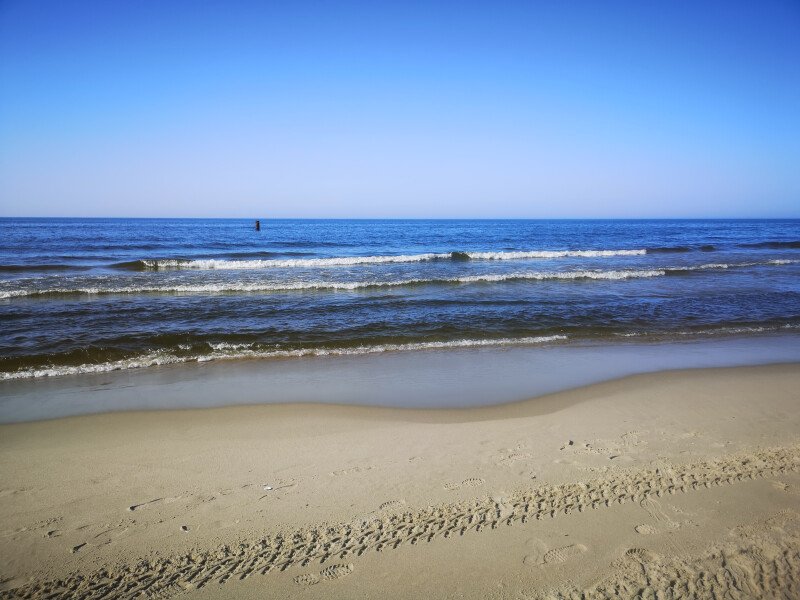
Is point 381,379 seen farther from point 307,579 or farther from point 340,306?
point 340,306

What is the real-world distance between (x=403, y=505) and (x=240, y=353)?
6.50 m

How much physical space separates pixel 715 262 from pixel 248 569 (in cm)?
3276

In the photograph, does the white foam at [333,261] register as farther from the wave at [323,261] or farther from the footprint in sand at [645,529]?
the footprint in sand at [645,529]

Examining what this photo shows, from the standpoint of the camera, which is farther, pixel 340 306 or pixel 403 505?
pixel 340 306

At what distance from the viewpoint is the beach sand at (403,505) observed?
3.15 meters

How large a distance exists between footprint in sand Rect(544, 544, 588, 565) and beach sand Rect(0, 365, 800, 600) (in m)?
0.01

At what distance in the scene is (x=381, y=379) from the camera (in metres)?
7.87

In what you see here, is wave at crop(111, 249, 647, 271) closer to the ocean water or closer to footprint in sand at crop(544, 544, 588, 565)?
the ocean water

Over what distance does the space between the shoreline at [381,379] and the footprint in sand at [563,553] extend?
3140mm

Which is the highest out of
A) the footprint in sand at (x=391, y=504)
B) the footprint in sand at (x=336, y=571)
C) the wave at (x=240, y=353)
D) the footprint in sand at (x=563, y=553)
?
the wave at (x=240, y=353)

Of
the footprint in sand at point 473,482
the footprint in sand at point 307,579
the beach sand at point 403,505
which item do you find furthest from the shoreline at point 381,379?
the footprint in sand at point 307,579

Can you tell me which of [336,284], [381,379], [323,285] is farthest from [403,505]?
[336,284]

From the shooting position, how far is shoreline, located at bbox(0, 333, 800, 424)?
6727 mm

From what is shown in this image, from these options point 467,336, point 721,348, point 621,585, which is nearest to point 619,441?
point 621,585
